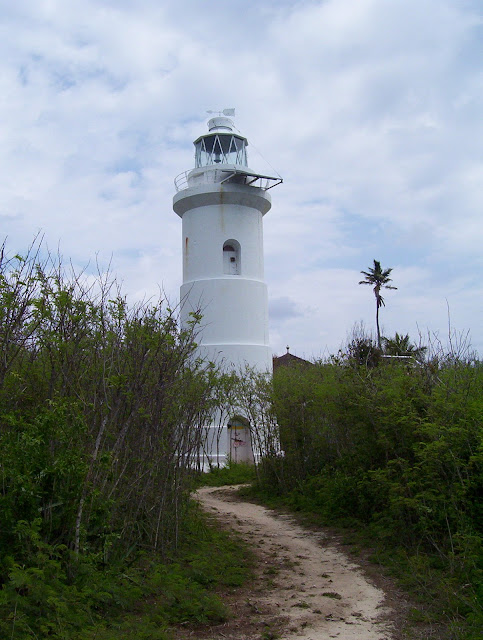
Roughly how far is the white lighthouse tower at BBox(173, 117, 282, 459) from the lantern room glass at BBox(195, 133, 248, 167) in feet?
0.51

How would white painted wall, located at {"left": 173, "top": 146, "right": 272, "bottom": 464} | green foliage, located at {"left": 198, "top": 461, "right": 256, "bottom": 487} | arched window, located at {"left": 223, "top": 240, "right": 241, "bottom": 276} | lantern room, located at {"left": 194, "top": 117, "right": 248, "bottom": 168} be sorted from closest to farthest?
green foliage, located at {"left": 198, "top": 461, "right": 256, "bottom": 487}
white painted wall, located at {"left": 173, "top": 146, "right": 272, "bottom": 464}
arched window, located at {"left": 223, "top": 240, "right": 241, "bottom": 276}
lantern room, located at {"left": 194, "top": 117, "right": 248, "bottom": 168}

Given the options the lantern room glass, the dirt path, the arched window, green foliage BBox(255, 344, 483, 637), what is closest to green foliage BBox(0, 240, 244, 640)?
the dirt path

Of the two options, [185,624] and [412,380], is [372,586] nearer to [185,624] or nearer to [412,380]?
[185,624]

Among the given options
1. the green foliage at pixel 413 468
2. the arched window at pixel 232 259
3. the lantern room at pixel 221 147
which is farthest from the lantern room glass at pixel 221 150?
the green foliage at pixel 413 468

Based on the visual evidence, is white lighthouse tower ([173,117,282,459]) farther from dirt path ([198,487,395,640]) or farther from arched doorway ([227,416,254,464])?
dirt path ([198,487,395,640])

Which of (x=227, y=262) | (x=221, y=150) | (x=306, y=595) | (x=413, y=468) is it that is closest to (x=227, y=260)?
(x=227, y=262)

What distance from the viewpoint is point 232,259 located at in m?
19.0

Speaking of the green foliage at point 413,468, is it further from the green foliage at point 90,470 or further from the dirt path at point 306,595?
the green foliage at point 90,470

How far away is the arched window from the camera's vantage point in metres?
18.8

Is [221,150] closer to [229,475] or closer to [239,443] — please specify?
[239,443]

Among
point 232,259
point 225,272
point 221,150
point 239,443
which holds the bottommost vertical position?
point 239,443

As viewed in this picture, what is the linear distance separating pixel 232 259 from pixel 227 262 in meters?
0.22

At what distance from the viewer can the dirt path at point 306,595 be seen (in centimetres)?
545

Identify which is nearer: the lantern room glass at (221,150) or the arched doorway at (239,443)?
the arched doorway at (239,443)
